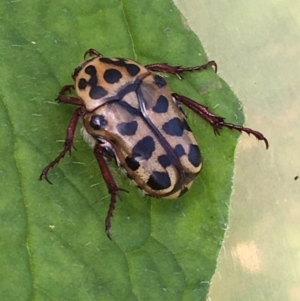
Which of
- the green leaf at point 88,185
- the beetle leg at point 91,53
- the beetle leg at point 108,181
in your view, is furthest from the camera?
the beetle leg at point 91,53

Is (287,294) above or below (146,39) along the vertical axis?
below

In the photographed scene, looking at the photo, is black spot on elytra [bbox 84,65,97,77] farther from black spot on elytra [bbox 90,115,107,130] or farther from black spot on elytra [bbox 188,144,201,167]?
black spot on elytra [bbox 188,144,201,167]

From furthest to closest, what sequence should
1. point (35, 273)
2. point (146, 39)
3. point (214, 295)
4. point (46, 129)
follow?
point (214, 295) → point (146, 39) → point (46, 129) → point (35, 273)

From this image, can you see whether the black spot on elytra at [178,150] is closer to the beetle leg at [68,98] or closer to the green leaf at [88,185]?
Answer: the green leaf at [88,185]

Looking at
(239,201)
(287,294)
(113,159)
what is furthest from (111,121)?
(287,294)

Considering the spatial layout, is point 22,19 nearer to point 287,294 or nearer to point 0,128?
point 0,128

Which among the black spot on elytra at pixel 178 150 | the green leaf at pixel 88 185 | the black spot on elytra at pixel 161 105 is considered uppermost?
the black spot on elytra at pixel 161 105

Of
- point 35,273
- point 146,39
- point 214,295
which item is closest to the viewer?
point 35,273

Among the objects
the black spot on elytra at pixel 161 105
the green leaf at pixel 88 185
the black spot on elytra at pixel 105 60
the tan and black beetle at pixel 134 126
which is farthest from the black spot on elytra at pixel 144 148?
the black spot on elytra at pixel 105 60
